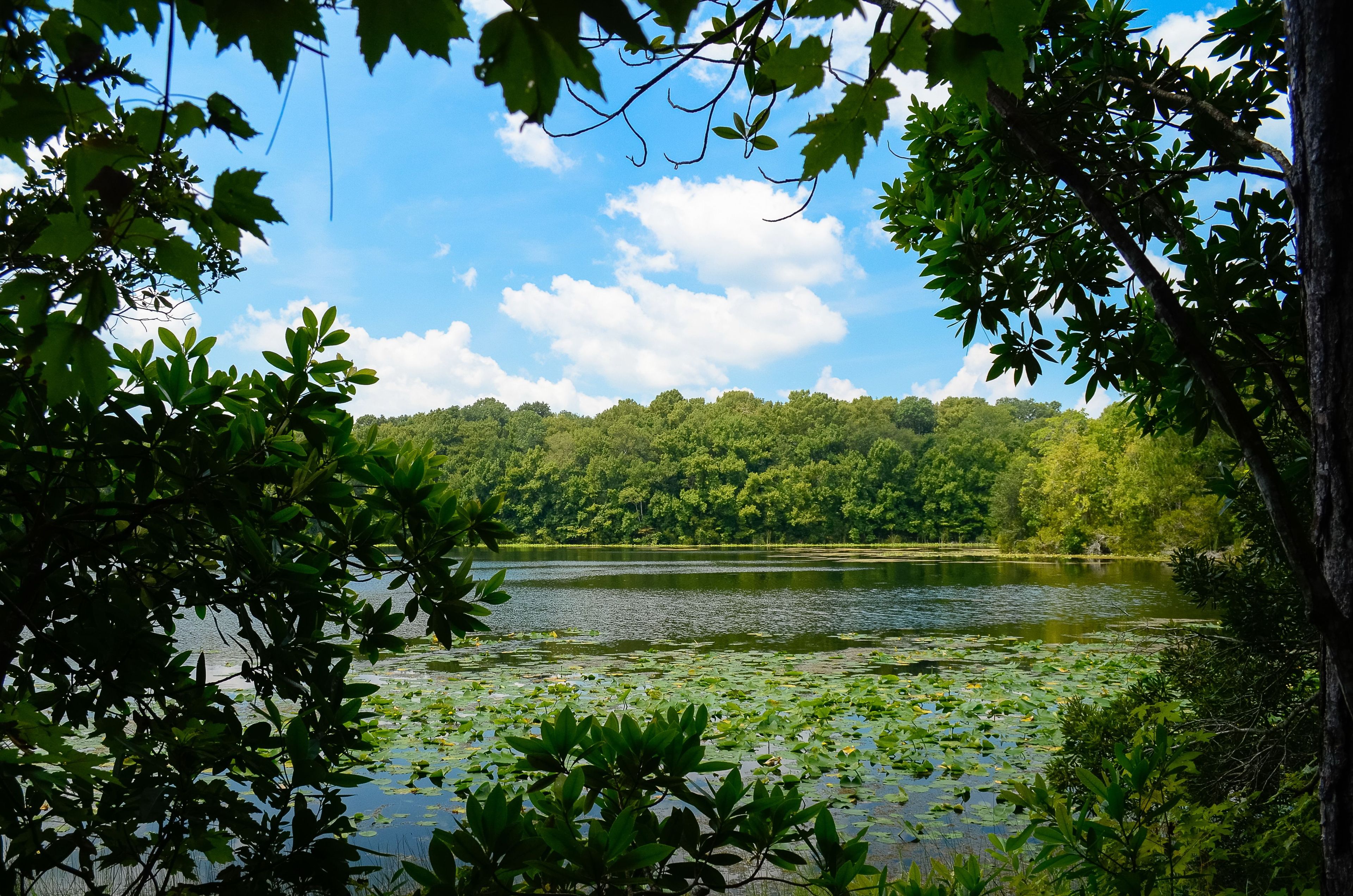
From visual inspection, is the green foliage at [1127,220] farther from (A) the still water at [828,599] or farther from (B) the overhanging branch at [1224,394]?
(A) the still water at [828,599]

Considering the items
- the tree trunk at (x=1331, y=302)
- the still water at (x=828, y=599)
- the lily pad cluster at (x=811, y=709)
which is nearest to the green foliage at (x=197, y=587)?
the lily pad cluster at (x=811, y=709)

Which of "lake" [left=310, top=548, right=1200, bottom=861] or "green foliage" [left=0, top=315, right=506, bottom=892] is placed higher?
"green foliage" [left=0, top=315, right=506, bottom=892]

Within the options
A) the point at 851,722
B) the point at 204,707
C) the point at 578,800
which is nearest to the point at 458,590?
the point at 204,707

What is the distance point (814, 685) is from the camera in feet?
26.6

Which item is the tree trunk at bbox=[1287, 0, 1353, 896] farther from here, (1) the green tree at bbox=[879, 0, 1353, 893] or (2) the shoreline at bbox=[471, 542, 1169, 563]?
(2) the shoreline at bbox=[471, 542, 1169, 563]

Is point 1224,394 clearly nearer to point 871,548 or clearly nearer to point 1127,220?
point 1127,220

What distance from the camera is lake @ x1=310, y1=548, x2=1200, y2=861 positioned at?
16.8ft

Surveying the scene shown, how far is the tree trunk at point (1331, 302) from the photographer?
3.63 feet

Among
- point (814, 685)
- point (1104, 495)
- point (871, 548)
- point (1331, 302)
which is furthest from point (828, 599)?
point (871, 548)

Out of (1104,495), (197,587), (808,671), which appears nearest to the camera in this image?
(197,587)

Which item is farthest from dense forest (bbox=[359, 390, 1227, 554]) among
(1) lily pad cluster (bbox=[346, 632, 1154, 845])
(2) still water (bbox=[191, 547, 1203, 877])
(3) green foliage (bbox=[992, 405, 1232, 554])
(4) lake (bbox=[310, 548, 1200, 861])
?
(1) lily pad cluster (bbox=[346, 632, 1154, 845])

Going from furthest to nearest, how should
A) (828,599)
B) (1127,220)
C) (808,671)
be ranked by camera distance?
(828,599), (808,671), (1127,220)

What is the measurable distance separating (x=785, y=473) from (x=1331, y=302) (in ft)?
194

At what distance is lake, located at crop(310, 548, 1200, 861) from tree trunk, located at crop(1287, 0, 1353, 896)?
1.20 m
